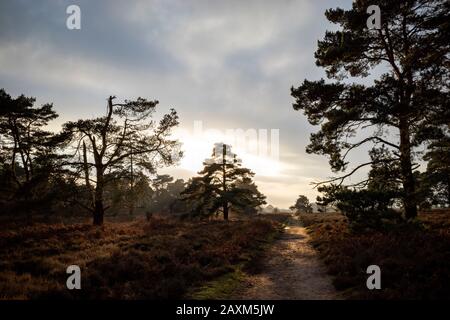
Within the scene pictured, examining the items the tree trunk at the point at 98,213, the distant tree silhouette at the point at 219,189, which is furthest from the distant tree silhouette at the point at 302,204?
the tree trunk at the point at 98,213

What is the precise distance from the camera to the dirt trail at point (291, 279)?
9695 millimetres

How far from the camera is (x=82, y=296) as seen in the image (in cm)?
880

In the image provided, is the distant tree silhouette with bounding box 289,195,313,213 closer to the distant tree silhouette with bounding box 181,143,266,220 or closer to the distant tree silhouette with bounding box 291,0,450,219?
the distant tree silhouette with bounding box 181,143,266,220

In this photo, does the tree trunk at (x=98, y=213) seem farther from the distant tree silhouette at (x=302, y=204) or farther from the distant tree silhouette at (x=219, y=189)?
the distant tree silhouette at (x=302, y=204)

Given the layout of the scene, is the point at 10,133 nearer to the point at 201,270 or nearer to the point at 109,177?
the point at 109,177

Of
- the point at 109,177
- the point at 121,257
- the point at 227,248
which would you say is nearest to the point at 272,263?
the point at 227,248

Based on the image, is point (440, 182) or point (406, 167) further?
point (406, 167)

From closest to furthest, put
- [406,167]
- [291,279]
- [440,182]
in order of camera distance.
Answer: [291,279] < [440,182] < [406,167]

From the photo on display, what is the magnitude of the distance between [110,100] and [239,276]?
18.9m

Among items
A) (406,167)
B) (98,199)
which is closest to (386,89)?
(406,167)

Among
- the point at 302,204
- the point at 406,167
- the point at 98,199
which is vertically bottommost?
the point at 302,204

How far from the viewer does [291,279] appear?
11.8 metres

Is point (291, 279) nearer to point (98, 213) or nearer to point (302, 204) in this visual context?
point (98, 213)

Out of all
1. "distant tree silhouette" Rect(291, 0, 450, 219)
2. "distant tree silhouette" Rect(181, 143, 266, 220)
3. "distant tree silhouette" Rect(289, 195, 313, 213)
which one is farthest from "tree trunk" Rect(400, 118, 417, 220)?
"distant tree silhouette" Rect(289, 195, 313, 213)
